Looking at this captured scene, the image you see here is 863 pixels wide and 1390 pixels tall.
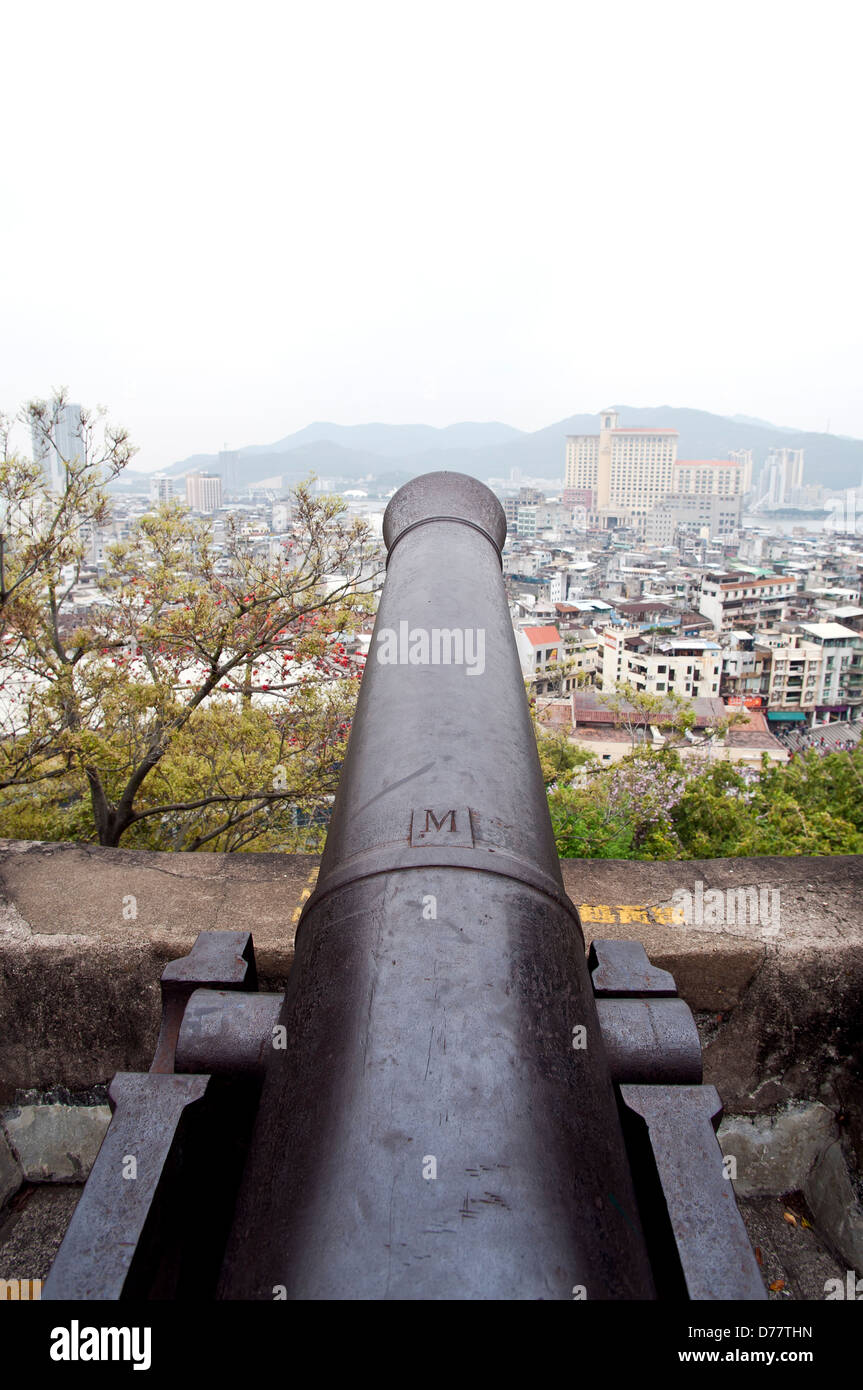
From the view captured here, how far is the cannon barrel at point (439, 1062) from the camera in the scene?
1015mm

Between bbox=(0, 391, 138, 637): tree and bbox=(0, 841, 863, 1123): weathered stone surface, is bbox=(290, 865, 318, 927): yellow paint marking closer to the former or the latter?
bbox=(0, 841, 863, 1123): weathered stone surface

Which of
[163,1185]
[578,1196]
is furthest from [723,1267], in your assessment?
[163,1185]

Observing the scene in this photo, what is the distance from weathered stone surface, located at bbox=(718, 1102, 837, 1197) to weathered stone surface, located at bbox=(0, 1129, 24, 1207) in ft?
7.76

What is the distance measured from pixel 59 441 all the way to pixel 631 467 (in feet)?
496

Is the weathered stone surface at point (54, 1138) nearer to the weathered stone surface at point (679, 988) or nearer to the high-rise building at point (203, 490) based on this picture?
the weathered stone surface at point (679, 988)

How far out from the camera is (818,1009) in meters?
2.91

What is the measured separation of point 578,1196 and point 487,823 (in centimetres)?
64

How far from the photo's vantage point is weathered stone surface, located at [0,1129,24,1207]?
279 cm

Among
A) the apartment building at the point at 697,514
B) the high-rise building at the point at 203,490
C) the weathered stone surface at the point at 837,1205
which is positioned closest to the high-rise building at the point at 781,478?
the apartment building at the point at 697,514

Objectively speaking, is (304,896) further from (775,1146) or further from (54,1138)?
(775,1146)

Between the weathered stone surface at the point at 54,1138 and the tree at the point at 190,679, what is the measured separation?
3.05 m

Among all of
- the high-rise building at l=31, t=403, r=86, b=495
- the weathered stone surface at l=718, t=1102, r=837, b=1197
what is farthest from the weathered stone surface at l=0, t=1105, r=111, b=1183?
the high-rise building at l=31, t=403, r=86, b=495

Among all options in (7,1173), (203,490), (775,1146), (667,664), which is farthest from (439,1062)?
(203,490)
